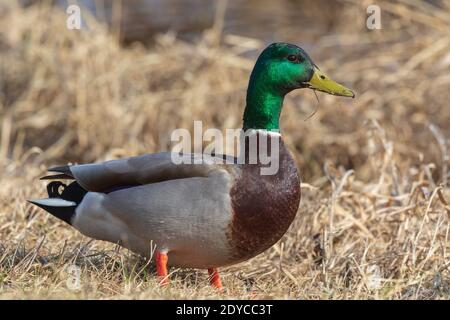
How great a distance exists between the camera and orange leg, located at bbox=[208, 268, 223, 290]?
171 inches

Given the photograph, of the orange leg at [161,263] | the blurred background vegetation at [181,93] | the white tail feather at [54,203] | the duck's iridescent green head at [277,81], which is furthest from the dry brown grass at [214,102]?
the orange leg at [161,263]

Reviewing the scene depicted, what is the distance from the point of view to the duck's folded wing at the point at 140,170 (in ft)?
13.6

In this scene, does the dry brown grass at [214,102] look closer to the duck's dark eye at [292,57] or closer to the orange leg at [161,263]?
the duck's dark eye at [292,57]

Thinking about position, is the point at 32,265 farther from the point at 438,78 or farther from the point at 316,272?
the point at 438,78

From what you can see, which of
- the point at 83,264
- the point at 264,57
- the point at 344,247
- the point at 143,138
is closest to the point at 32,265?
the point at 83,264

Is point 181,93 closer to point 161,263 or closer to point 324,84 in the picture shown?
point 324,84

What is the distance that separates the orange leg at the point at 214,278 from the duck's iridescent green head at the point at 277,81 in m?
0.71

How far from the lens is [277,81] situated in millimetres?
4336

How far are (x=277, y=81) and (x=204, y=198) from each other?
2.31 feet

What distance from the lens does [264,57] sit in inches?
171

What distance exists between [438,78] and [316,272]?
407 centimetres

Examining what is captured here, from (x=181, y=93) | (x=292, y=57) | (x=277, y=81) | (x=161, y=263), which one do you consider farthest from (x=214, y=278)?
(x=181, y=93)

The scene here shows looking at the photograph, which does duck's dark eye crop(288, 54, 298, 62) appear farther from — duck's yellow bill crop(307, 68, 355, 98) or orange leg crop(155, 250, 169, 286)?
orange leg crop(155, 250, 169, 286)
